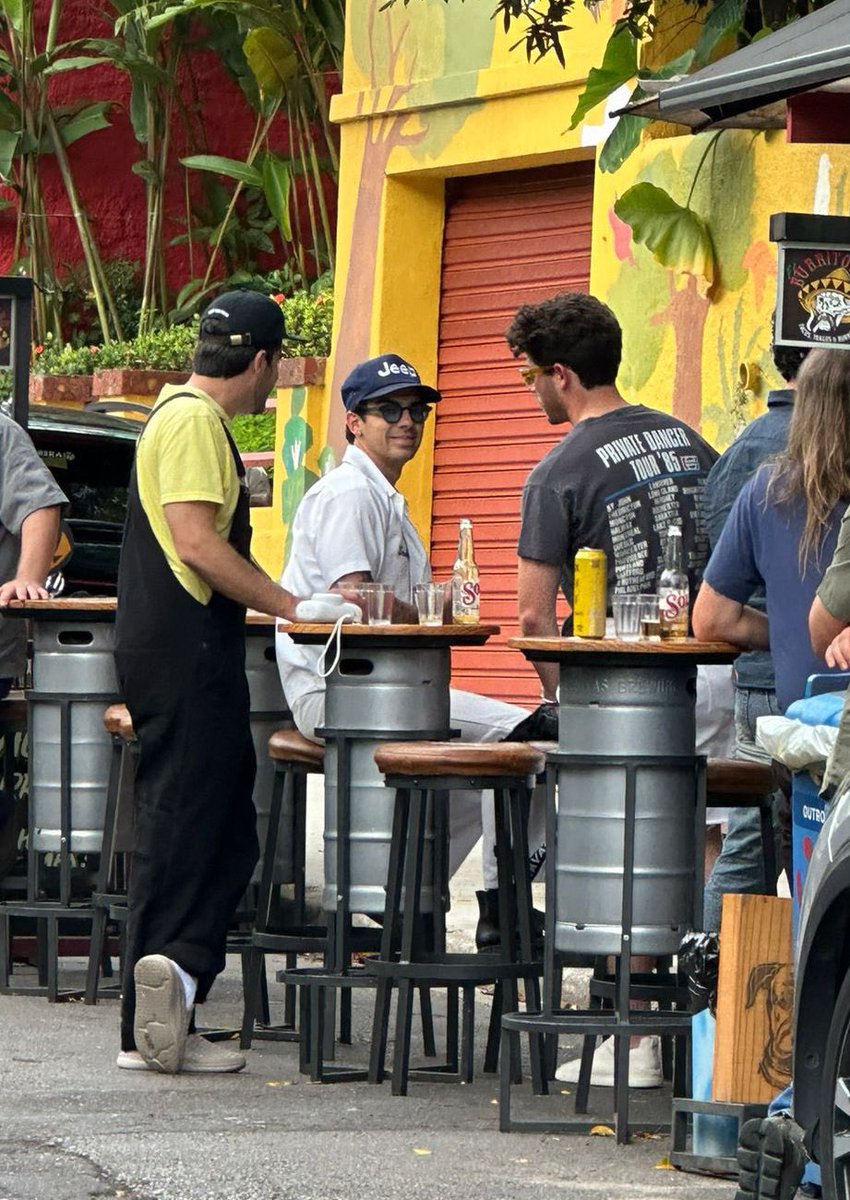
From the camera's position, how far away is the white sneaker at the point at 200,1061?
23.6ft

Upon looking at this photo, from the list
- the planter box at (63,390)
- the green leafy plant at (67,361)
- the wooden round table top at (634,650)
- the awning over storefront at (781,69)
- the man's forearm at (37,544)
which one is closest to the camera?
the awning over storefront at (781,69)

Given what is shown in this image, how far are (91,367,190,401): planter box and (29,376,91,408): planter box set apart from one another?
14.7 inches

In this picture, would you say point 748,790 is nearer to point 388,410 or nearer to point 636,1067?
point 636,1067

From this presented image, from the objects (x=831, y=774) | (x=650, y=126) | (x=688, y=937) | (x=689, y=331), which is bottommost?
(x=688, y=937)

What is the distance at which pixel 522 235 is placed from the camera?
1345cm

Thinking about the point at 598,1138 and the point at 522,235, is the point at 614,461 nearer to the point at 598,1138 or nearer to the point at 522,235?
the point at 598,1138

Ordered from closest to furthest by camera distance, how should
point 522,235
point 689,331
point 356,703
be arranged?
point 356,703, point 689,331, point 522,235

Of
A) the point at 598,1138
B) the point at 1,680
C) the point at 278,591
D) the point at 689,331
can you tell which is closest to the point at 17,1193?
the point at 598,1138

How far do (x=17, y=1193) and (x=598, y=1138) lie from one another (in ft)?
4.97

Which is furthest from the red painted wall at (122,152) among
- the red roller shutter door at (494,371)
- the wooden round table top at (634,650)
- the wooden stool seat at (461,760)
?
the wooden round table top at (634,650)

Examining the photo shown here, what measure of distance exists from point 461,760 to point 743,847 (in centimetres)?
89

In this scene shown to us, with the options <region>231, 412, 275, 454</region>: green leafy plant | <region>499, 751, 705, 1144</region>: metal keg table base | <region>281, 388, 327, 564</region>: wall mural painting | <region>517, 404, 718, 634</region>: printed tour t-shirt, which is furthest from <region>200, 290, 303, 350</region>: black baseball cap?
<region>231, 412, 275, 454</region>: green leafy plant

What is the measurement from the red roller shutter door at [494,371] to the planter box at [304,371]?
709mm

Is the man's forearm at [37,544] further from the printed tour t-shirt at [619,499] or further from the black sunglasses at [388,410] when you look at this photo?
the printed tour t-shirt at [619,499]
